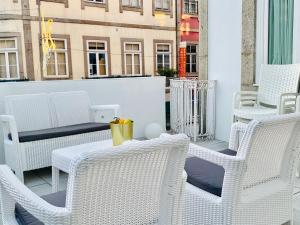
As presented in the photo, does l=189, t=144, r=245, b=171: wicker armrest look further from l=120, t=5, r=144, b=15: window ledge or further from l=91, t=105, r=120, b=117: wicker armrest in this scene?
l=120, t=5, r=144, b=15: window ledge

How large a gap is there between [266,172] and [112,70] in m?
10.8

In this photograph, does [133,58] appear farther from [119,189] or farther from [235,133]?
[119,189]

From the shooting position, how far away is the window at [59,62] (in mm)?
10945

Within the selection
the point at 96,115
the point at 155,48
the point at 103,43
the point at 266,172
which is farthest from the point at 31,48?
the point at 266,172

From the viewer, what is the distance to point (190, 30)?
14.7 meters

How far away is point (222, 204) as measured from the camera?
1517mm

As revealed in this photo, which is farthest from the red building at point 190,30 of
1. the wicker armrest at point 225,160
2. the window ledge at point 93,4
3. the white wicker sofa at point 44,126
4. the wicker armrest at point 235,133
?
the wicker armrest at point 225,160

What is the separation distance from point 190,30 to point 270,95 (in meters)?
11.7

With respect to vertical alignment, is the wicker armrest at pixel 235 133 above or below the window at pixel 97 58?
below

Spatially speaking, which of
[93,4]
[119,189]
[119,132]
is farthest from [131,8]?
[119,189]

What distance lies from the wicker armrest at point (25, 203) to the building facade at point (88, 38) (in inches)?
376

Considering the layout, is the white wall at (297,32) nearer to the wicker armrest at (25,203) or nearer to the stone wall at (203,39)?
the stone wall at (203,39)

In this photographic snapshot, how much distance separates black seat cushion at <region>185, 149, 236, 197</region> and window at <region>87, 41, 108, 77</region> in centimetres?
1016

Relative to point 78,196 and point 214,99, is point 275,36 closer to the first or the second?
point 214,99
